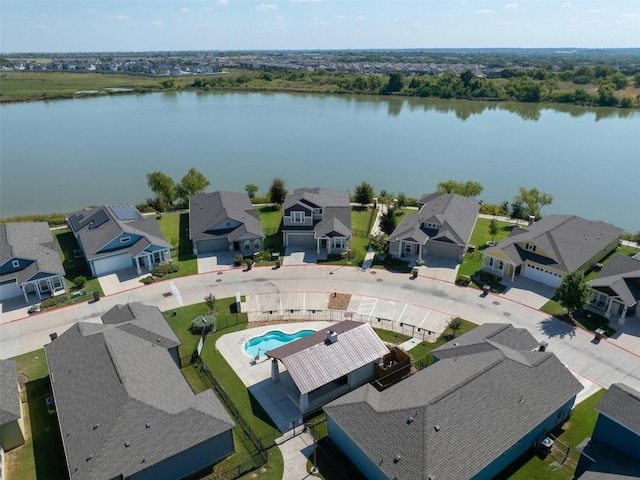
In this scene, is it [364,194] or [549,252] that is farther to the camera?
[364,194]

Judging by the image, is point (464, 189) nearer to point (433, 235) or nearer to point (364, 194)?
point (364, 194)

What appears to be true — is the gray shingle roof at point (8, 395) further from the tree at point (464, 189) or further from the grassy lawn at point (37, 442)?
the tree at point (464, 189)

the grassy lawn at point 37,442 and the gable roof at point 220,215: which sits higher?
the gable roof at point 220,215

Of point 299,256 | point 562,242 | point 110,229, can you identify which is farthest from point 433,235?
point 110,229

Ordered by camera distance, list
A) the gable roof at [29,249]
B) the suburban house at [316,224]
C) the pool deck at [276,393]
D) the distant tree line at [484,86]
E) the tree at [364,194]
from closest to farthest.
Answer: the pool deck at [276,393] → the gable roof at [29,249] → the suburban house at [316,224] → the tree at [364,194] → the distant tree line at [484,86]

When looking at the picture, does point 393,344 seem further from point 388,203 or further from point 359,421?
point 388,203

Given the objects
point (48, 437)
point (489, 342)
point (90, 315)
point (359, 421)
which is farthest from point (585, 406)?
point (90, 315)

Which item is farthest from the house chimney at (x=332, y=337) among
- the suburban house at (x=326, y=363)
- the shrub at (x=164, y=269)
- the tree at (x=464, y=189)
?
the tree at (x=464, y=189)
